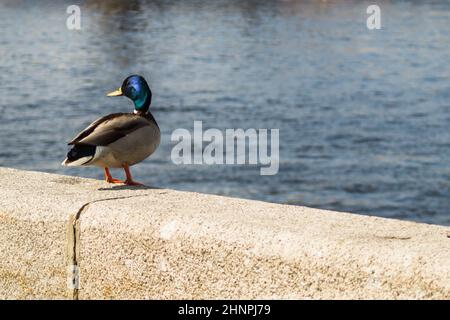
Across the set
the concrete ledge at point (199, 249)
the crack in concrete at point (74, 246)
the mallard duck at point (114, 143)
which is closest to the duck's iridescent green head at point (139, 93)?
the mallard duck at point (114, 143)

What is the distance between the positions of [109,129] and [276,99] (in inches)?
1158

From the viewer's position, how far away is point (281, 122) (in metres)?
29.9

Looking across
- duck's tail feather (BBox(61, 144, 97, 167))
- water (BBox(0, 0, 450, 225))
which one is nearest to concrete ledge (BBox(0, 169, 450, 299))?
duck's tail feather (BBox(61, 144, 97, 167))

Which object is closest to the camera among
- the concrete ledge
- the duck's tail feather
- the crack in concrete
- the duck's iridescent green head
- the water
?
the concrete ledge

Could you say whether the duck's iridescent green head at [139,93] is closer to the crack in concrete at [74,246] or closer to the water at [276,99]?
the crack in concrete at [74,246]

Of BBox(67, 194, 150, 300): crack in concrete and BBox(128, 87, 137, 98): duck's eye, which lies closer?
BBox(67, 194, 150, 300): crack in concrete

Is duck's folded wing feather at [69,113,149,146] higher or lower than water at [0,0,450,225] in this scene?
higher

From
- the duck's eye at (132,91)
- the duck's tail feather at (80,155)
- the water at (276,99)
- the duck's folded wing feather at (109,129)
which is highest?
the duck's eye at (132,91)

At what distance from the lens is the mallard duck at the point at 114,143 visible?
5371 mm

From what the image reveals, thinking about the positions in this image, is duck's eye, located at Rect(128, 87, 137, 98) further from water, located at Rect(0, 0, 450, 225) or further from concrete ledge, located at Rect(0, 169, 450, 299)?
water, located at Rect(0, 0, 450, 225)

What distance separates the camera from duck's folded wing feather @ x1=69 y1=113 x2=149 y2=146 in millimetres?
5395

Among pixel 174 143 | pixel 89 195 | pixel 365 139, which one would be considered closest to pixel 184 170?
pixel 174 143

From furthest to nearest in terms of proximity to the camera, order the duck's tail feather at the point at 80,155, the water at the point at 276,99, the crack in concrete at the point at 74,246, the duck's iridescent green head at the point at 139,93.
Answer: the water at the point at 276,99 < the duck's iridescent green head at the point at 139,93 < the duck's tail feather at the point at 80,155 < the crack in concrete at the point at 74,246

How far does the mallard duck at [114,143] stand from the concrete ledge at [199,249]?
0.53m
